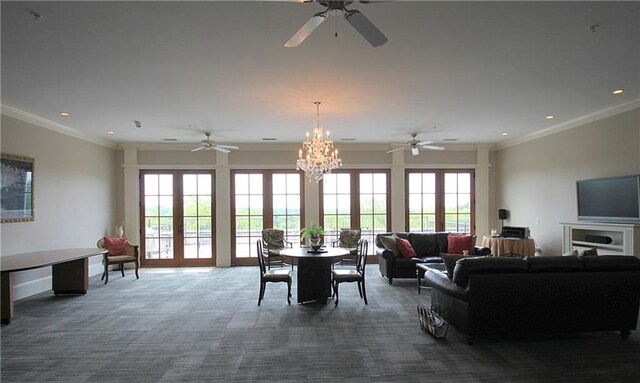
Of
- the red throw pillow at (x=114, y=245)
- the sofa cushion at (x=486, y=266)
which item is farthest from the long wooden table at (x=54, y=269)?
the sofa cushion at (x=486, y=266)

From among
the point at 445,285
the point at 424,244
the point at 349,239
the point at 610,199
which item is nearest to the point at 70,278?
the point at 349,239

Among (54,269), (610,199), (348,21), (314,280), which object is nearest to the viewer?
(348,21)

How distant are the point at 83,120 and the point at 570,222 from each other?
A: 28.9 ft

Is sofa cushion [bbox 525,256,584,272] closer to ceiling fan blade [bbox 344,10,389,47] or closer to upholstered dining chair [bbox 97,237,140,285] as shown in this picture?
ceiling fan blade [bbox 344,10,389,47]

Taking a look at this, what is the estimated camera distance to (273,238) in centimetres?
805

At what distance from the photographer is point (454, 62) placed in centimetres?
380

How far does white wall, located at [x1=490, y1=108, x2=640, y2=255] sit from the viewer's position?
18.4 ft

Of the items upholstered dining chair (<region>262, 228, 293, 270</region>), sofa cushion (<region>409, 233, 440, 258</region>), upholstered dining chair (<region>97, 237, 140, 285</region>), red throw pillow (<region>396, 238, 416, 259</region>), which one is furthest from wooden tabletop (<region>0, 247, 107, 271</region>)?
sofa cushion (<region>409, 233, 440, 258</region>)

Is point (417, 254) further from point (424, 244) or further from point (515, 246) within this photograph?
point (515, 246)

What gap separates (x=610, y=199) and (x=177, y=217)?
8.66 meters

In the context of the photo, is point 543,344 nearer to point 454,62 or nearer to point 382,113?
point 454,62

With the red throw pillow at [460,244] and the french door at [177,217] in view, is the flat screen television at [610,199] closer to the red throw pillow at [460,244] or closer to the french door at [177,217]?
the red throw pillow at [460,244]

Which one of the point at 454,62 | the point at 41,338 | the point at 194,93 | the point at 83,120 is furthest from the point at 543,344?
the point at 83,120

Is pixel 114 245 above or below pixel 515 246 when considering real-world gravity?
above
